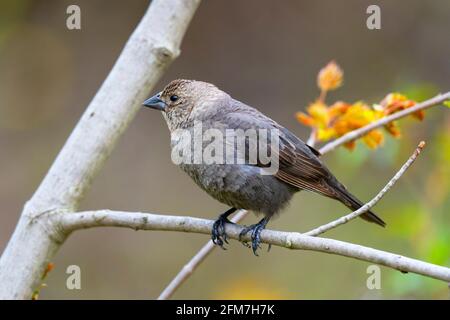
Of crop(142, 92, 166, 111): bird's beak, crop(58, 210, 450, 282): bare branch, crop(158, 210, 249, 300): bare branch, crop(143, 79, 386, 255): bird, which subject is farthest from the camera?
crop(142, 92, 166, 111): bird's beak

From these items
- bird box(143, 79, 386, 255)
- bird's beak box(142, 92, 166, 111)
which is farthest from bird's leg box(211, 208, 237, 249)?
bird's beak box(142, 92, 166, 111)

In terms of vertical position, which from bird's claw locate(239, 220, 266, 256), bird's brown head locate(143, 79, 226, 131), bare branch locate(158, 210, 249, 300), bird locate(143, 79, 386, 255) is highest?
bird's brown head locate(143, 79, 226, 131)

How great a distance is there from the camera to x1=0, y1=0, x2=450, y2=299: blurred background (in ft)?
24.0

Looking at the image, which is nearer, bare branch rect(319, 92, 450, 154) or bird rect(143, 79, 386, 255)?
bare branch rect(319, 92, 450, 154)

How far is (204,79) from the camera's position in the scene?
866 cm

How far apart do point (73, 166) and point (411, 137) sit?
2.58 meters

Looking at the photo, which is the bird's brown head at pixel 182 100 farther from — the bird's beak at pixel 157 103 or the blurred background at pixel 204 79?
the blurred background at pixel 204 79

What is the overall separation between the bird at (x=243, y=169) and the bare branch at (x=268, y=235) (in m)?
0.17

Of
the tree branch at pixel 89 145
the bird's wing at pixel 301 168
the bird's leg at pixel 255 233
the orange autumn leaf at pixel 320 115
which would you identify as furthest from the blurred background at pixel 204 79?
the tree branch at pixel 89 145

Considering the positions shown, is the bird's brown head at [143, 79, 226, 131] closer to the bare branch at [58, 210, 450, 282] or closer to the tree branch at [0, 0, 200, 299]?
the tree branch at [0, 0, 200, 299]

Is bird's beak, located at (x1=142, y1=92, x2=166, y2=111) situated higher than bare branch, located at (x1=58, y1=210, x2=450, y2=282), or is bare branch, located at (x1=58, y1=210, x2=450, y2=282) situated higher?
bird's beak, located at (x1=142, y1=92, x2=166, y2=111)

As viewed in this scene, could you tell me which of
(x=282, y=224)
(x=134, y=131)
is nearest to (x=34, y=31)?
(x=134, y=131)

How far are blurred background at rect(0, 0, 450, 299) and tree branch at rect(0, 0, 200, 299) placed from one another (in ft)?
11.9

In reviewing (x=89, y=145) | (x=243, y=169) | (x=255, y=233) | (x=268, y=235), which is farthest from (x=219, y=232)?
(x=89, y=145)
